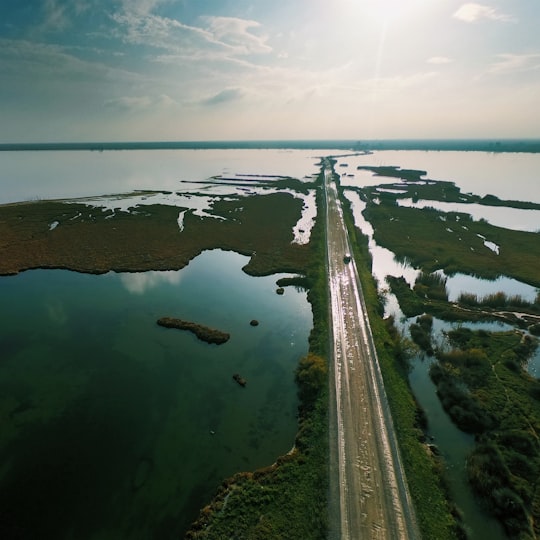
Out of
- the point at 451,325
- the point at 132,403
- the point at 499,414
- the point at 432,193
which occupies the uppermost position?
the point at 432,193

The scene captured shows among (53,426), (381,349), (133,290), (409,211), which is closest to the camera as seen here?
(53,426)

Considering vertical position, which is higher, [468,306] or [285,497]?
[468,306]

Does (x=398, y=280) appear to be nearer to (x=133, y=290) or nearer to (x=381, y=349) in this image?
(x=381, y=349)

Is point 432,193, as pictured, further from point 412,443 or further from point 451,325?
point 412,443

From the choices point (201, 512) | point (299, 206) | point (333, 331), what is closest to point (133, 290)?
point (333, 331)

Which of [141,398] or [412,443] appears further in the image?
[141,398]

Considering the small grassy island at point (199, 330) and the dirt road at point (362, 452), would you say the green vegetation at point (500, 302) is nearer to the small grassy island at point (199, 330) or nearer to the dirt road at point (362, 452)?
the dirt road at point (362, 452)

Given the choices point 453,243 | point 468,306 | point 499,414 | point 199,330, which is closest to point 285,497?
point 499,414
